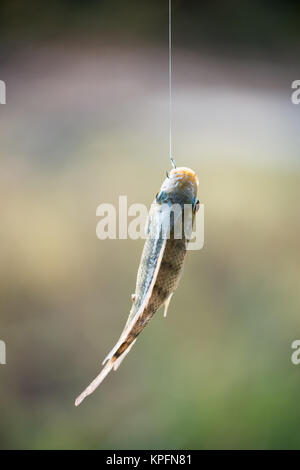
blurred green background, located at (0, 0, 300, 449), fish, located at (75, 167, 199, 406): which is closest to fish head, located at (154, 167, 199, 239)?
fish, located at (75, 167, 199, 406)

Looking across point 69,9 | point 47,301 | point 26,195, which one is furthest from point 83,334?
point 69,9

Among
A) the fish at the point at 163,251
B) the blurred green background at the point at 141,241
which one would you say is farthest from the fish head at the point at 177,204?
the blurred green background at the point at 141,241

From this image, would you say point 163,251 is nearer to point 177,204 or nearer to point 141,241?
point 177,204

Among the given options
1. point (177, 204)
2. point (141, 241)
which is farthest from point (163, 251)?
point (141, 241)

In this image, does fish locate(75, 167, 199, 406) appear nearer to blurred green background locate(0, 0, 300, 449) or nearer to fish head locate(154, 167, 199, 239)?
fish head locate(154, 167, 199, 239)

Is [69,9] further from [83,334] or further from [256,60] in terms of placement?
[83,334]

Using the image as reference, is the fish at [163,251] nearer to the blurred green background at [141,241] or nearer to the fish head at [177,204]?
the fish head at [177,204]
